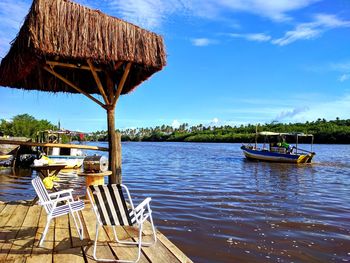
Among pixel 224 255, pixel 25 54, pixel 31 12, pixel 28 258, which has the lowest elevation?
pixel 224 255

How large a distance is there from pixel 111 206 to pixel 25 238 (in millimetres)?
1372

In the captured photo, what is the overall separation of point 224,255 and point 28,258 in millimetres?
3466

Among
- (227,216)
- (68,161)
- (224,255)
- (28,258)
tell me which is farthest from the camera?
(68,161)

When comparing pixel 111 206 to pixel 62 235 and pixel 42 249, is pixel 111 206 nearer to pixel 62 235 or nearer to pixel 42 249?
pixel 42 249

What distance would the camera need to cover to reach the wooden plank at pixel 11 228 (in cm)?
422

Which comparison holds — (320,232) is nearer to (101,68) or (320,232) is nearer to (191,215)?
(191,215)

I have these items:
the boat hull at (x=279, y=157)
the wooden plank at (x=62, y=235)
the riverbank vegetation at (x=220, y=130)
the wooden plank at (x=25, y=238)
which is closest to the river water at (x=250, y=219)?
the wooden plank at (x=62, y=235)

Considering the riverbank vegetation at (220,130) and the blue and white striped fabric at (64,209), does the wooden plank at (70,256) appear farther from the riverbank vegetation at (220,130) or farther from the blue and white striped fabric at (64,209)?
the riverbank vegetation at (220,130)

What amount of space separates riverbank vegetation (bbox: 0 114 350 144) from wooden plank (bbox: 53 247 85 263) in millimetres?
33942

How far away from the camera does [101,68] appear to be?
7.01 meters

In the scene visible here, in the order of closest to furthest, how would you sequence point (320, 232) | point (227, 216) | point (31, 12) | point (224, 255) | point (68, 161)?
point (31, 12) → point (224, 255) → point (320, 232) → point (227, 216) → point (68, 161)

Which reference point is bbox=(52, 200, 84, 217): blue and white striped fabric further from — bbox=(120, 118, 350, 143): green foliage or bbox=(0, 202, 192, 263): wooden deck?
bbox=(120, 118, 350, 143): green foliage

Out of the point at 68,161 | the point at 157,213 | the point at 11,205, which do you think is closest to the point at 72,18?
the point at 11,205

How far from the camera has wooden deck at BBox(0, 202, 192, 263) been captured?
3.96m
